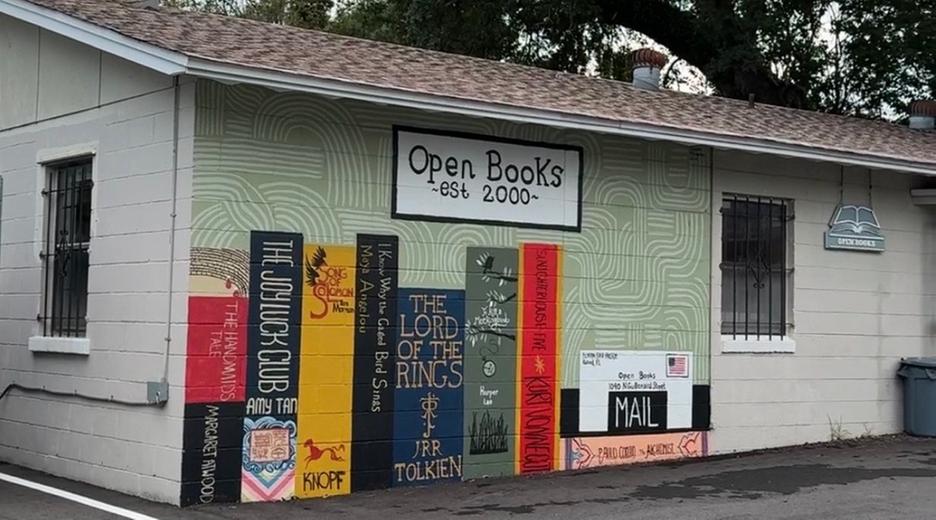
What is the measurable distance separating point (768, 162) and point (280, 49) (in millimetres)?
5496

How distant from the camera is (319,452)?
10109 millimetres

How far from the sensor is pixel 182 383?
372 inches

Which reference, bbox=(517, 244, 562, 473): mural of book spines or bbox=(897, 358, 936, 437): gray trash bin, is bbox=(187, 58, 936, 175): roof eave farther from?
bbox=(897, 358, 936, 437): gray trash bin

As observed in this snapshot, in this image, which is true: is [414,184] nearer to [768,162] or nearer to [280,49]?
[280,49]

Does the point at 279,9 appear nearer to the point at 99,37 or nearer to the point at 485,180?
the point at 485,180

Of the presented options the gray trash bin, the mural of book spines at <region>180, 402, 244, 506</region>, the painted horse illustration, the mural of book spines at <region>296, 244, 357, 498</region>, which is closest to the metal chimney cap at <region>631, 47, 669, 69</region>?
the gray trash bin

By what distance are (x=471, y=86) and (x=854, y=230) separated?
512 centimetres

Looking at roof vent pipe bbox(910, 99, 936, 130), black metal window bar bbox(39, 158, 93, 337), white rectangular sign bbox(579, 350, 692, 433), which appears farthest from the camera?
roof vent pipe bbox(910, 99, 936, 130)

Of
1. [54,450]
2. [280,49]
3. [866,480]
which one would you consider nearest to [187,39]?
[280,49]

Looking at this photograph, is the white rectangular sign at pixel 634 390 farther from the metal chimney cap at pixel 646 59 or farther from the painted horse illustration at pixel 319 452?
the metal chimney cap at pixel 646 59

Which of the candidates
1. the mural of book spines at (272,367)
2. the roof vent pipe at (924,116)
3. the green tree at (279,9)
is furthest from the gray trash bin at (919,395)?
the green tree at (279,9)

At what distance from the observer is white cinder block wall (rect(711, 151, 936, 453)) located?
1281 cm

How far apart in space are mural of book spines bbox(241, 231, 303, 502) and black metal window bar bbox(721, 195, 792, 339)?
5.11m

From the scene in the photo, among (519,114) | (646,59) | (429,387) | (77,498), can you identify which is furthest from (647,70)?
(77,498)
